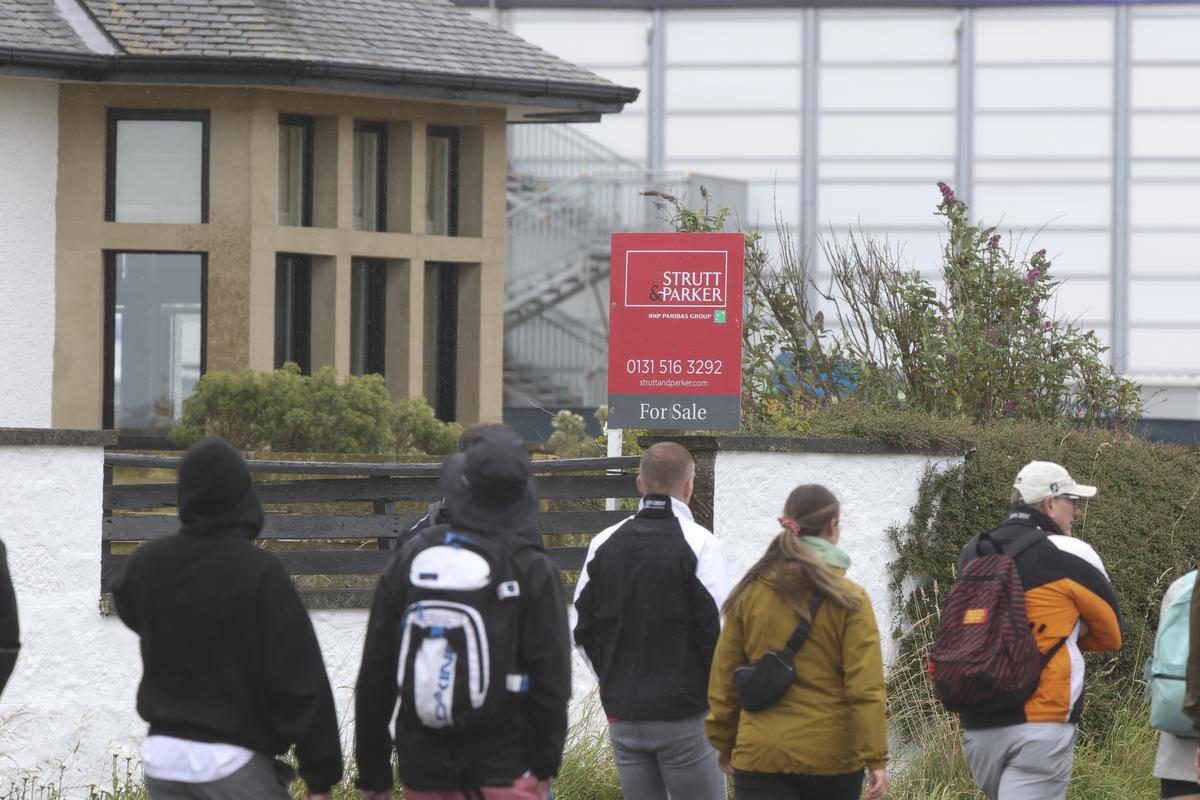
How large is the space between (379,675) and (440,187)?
14.9 meters

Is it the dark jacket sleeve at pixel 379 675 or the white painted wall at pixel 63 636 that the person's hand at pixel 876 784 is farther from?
the white painted wall at pixel 63 636

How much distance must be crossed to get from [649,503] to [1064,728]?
1666 millimetres

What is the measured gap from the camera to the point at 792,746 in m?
5.52

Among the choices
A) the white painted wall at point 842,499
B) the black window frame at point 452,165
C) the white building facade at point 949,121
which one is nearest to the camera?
the white painted wall at point 842,499

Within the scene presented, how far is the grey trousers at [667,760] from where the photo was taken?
20.8 ft

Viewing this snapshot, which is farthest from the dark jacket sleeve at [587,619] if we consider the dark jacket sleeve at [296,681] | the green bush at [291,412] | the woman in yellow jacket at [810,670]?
the green bush at [291,412]

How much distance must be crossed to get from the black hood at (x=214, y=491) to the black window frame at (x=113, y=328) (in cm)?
1346

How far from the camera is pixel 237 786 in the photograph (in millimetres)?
4738

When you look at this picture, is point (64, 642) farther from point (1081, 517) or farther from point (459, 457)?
point (1081, 517)

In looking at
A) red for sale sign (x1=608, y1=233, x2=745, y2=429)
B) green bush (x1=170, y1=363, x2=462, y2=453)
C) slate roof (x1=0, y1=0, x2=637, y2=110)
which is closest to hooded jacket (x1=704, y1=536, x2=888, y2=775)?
red for sale sign (x1=608, y1=233, x2=745, y2=429)

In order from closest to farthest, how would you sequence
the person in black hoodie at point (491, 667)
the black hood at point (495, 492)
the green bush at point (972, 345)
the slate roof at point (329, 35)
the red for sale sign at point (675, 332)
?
the person in black hoodie at point (491, 667)
the black hood at point (495, 492)
the red for sale sign at point (675, 332)
the green bush at point (972, 345)
the slate roof at point (329, 35)

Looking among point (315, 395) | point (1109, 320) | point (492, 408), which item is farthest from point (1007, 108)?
point (315, 395)

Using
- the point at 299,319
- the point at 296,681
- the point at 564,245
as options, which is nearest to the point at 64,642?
the point at 296,681

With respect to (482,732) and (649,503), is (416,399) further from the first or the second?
(482,732)
